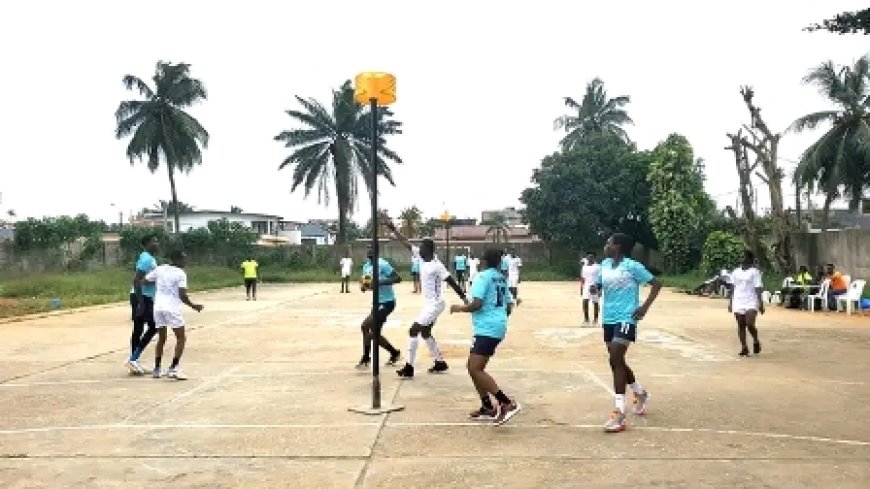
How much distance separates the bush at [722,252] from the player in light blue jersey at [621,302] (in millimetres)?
27415

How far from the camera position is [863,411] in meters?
7.72

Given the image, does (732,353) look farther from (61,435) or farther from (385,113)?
(385,113)

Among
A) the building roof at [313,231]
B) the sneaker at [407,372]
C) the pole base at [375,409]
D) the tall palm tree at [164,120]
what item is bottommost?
the pole base at [375,409]

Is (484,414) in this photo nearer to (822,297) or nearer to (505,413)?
(505,413)

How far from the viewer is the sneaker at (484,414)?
23.5 ft

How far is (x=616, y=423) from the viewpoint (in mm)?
6730

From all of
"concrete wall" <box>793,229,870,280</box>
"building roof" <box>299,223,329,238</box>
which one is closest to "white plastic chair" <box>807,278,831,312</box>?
"concrete wall" <box>793,229,870,280</box>

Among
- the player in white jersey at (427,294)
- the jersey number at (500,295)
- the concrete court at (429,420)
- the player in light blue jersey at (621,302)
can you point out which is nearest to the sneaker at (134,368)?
the concrete court at (429,420)

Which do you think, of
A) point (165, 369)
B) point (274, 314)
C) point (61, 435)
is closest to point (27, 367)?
point (165, 369)

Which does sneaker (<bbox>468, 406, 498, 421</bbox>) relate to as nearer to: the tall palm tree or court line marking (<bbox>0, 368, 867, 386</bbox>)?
court line marking (<bbox>0, 368, 867, 386</bbox>)

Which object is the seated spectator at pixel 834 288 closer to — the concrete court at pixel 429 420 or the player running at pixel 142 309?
the concrete court at pixel 429 420

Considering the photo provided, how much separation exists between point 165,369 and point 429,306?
351 cm

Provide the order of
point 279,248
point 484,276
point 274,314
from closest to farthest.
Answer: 1. point 484,276
2. point 274,314
3. point 279,248

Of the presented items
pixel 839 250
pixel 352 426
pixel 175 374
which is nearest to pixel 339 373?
pixel 175 374
